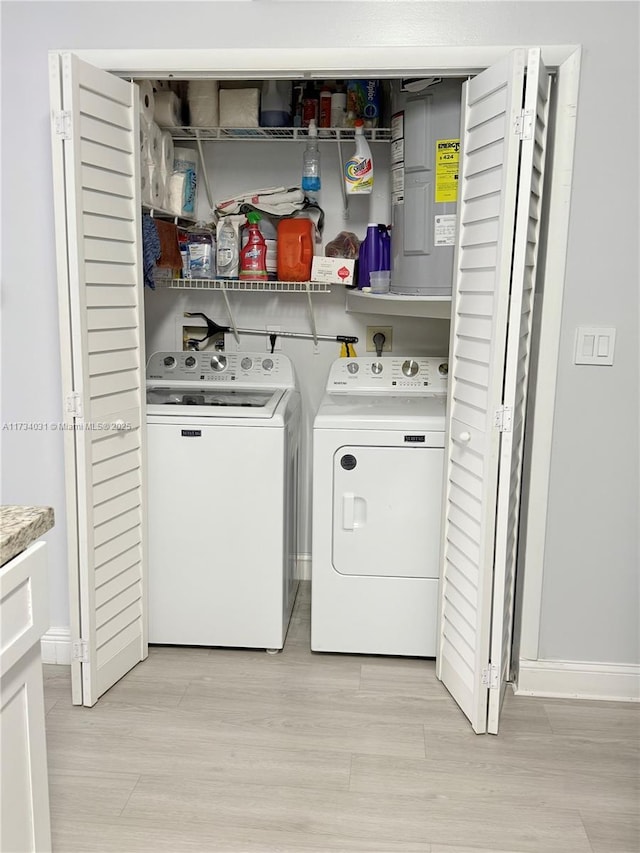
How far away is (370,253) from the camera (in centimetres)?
300

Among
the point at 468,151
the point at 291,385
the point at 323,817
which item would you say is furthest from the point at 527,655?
the point at 468,151

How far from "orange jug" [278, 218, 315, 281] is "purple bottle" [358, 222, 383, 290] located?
206 mm

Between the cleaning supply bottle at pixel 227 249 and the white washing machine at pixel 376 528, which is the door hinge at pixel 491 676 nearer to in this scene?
the white washing machine at pixel 376 528

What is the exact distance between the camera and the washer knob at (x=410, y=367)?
311 cm

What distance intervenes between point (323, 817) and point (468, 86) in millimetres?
2050

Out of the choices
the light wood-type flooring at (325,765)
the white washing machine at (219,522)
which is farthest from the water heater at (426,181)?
the light wood-type flooring at (325,765)

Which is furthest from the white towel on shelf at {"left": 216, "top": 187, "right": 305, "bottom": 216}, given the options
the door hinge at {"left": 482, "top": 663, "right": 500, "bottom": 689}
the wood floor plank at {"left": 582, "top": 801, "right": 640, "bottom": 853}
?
the wood floor plank at {"left": 582, "top": 801, "right": 640, "bottom": 853}

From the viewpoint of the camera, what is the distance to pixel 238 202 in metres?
3.12

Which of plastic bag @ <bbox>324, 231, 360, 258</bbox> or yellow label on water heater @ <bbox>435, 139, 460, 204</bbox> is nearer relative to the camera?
yellow label on water heater @ <bbox>435, 139, 460, 204</bbox>

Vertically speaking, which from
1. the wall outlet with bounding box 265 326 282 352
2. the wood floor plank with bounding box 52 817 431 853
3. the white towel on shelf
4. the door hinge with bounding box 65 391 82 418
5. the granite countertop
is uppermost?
the white towel on shelf

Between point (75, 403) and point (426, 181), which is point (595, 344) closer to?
point (426, 181)

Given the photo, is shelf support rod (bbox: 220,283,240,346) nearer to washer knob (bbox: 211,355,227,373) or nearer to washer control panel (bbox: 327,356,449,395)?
washer knob (bbox: 211,355,227,373)

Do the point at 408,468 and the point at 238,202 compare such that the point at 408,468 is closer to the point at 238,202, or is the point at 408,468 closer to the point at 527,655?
the point at 527,655

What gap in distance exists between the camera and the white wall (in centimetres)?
223
